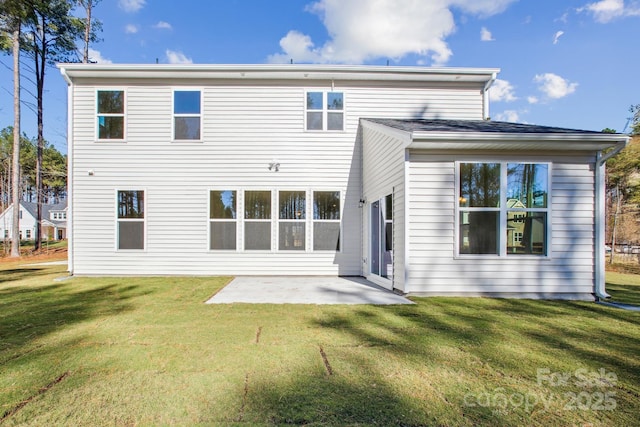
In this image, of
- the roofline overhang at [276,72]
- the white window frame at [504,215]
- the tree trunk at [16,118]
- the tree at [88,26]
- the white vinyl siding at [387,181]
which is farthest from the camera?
the tree at [88,26]

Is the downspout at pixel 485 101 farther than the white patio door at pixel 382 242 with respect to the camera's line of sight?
Yes

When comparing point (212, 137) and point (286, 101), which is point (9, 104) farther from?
point (286, 101)

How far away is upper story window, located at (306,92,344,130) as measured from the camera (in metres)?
8.21

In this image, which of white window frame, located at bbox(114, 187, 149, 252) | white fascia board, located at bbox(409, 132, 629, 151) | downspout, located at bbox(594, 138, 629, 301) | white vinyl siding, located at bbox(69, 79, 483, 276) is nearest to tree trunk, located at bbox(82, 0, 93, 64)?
white vinyl siding, located at bbox(69, 79, 483, 276)

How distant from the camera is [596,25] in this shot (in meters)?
10.3

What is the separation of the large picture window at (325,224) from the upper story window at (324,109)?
1845 mm

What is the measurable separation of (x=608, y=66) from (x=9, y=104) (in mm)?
27932

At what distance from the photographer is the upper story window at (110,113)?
8.13 meters

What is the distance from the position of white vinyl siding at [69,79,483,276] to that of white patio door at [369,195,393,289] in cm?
80

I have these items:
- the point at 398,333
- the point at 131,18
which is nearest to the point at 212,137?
the point at 398,333

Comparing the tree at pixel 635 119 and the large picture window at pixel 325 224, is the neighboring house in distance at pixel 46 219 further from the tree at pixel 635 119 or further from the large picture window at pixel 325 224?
the tree at pixel 635 119

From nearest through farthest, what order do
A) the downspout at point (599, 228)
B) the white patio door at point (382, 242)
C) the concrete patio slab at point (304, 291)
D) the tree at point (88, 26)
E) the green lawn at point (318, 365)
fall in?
the green lawn at point (318, 365)
the concrete patio slab at point (304, 291)
the downspout at point (599, 228)
the white patio door at point (382, 242)
the tree at point (88, 26)

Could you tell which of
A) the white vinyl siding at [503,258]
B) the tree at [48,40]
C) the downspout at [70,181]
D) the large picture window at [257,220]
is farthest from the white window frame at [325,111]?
the tree at [48,40]

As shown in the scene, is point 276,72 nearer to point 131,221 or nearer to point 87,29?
point 131,221
